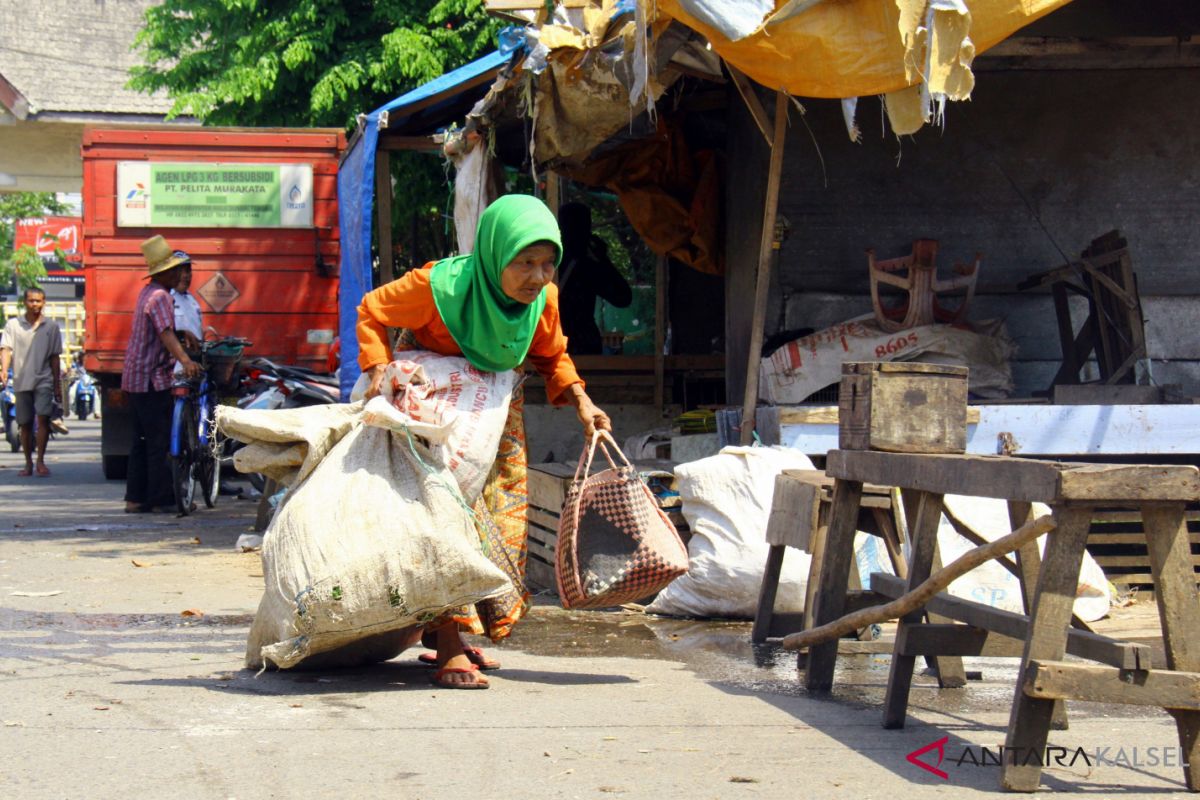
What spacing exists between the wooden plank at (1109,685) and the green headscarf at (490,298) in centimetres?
220

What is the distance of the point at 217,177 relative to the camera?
42.2ft

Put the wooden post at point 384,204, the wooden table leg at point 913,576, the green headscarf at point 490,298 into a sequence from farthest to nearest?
1. the wooden post at point 384,204
2. the green headscarf at point 490,298
3. the wooden table leg at point 913,576

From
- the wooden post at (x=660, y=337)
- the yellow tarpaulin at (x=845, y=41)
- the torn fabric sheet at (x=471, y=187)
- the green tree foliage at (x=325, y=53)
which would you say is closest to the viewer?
the yellow tarpaulin at (x=845, y=41)

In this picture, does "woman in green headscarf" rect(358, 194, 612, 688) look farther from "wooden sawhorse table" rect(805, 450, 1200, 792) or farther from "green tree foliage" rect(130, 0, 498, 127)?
"green tree foliage" rect(130, 0, 498, 127)

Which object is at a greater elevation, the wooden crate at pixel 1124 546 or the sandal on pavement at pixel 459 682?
the wooden crate at pixel 1124 546

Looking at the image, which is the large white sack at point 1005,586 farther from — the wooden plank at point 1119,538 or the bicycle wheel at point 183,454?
the bicycle wheel at point 183,454

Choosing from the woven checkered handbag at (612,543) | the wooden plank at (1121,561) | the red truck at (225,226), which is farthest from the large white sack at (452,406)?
the red truck at (225,226)

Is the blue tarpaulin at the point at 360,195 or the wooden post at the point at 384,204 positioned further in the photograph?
the wooden post at the point at 384,204

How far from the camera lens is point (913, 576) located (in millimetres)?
4285

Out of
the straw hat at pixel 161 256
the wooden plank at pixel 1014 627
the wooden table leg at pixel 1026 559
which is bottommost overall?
the wooden plank at pixel 1014 627

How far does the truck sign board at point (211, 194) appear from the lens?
505 inches

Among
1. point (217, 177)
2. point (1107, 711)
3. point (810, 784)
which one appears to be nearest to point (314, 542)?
point (810, 784)

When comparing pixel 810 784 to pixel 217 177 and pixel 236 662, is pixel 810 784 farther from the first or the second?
pixel 217 177

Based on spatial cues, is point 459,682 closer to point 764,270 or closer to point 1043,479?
point 1043,479
